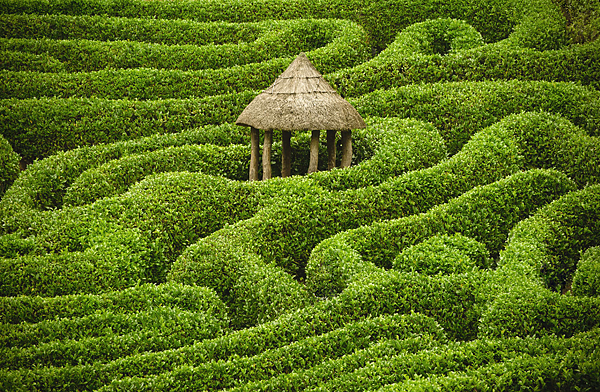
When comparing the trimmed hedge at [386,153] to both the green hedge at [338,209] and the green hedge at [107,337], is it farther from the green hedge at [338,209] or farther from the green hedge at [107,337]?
the green hedge at [107,337]

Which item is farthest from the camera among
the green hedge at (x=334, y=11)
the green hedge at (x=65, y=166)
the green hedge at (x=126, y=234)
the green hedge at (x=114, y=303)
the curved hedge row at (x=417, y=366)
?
the green hedge at (x=334, y=11)

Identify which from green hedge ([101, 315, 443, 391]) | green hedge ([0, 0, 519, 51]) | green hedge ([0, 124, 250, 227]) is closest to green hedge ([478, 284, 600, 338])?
green hedge ([101, 315, 443, 391])

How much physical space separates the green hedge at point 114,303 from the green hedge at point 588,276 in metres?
5.21

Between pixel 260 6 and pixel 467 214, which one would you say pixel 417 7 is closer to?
pixel 260 6

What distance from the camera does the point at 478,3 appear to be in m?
17.0

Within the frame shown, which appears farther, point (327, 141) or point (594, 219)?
point (327, 141)

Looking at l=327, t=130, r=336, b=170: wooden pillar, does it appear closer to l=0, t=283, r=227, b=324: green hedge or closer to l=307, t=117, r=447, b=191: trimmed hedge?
l=307, t=117, r=447, b=191: trimmed hedge

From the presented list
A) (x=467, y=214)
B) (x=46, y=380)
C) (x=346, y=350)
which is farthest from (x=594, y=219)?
(x=46, y=380)

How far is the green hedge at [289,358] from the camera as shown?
758 cm

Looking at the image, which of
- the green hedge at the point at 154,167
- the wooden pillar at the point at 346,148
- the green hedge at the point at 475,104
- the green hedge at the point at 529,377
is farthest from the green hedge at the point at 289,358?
the green hedge at the point at 475,104

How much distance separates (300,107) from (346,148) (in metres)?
1.43

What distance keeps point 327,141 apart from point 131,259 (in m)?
4.72

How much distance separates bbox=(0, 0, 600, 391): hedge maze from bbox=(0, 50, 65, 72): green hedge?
54mm

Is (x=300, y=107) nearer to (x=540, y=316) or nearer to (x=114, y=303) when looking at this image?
(x=114, y=303)
